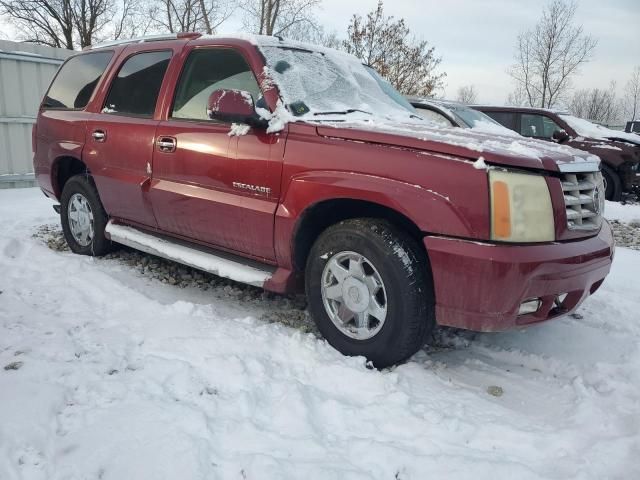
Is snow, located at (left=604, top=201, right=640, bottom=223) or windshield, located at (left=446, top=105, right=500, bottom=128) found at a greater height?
windshield, located at (left=446, top=105, right=500, bottom=128)

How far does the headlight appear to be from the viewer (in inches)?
94.2

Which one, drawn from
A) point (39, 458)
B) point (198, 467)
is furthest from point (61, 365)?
point (198, 467)

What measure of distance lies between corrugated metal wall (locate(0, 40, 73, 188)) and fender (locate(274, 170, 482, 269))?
7885 millimetres

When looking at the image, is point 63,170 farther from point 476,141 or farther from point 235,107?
point 476,141

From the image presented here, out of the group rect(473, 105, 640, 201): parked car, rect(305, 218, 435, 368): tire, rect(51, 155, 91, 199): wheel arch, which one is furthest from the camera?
rect(473, 105, 640, 201): parked car

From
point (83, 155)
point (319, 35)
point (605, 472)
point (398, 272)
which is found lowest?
point (605, 472)

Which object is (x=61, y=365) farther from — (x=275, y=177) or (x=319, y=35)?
(x=319, y=35)

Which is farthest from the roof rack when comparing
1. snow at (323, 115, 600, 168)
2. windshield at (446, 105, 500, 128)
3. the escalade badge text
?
windshield at (446, 105, 500, 128)

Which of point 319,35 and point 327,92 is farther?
point 319,35

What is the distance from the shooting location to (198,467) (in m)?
1.96

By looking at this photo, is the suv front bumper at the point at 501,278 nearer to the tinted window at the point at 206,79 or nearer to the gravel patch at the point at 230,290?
the gravel patch at the point at 230,290

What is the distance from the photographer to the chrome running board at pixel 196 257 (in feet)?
10.8

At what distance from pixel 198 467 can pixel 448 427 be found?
107cm

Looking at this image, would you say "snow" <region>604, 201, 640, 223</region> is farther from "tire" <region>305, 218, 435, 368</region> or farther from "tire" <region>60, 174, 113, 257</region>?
"tire" <region>60, 174, 113, 257</region>
